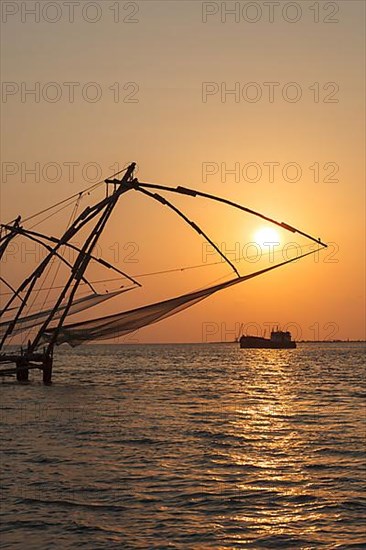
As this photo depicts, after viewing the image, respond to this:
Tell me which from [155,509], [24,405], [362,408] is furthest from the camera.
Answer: [362,408]

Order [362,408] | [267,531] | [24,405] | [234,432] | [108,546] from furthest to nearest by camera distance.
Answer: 1. [362,408]
2. [24,405]
3. [234,432]
4. [267,531]
5. [108,546]

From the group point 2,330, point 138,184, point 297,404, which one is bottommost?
point 297,404

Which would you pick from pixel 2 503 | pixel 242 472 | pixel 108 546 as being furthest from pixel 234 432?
pixel 108 546

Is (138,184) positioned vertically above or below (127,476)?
above

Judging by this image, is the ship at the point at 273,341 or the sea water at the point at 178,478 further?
the ship at the point at 273,341

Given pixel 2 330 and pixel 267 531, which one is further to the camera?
pixel 2 330

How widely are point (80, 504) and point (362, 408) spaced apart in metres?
18.1

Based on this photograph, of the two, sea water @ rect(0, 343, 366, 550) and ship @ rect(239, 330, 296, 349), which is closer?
sea water @ rect(0, 343, 366, 550)

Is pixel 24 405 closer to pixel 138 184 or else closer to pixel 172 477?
pixel 138 184

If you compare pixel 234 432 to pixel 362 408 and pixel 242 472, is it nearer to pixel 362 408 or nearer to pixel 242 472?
pixel 242 472

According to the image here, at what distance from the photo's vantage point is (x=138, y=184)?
72.5ft

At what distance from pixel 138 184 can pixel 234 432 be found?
23.1 ft

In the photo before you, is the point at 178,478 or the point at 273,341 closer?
the point at 178,478

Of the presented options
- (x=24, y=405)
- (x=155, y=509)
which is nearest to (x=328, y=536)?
(x=155, y=509)
